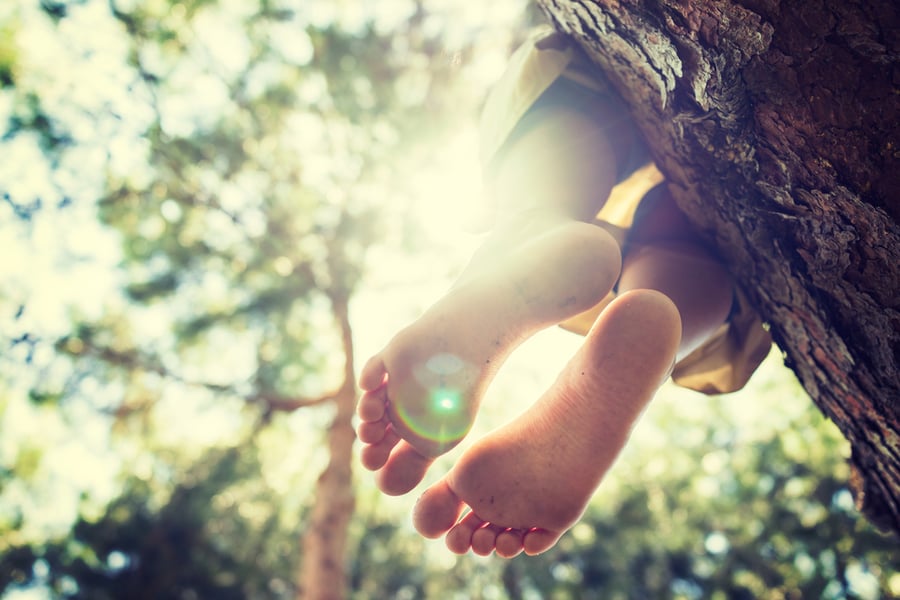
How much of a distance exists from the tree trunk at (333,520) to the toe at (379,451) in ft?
9.92

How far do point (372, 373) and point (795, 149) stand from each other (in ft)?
2.66

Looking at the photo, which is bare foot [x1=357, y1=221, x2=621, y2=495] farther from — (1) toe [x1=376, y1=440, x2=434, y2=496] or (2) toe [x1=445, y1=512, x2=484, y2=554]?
(2) toe [x1=445, y1=512, x2=484, y2=554]

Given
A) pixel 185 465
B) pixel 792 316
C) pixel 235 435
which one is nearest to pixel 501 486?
pixel 792 316

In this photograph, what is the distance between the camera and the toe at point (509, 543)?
1.01 metres

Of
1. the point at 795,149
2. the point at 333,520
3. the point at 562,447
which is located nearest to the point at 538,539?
the point at 562,447

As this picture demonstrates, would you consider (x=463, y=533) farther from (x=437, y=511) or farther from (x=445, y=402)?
(x=445, y=402)

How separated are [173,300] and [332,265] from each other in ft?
4.57

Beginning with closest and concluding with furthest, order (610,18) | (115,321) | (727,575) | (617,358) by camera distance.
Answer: (610,18) < (617,358) < (115,321) < (727,575)

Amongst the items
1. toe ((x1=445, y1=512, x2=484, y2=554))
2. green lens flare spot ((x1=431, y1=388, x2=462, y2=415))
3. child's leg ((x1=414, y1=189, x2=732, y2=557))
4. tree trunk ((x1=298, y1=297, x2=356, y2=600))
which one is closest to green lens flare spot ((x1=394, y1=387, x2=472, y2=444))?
green lens flare spot ((x1=431, y1=388, x2=462, y2=415))

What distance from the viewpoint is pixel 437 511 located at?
40.2 inches

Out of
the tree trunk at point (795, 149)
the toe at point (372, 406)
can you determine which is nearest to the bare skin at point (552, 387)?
the toe at point (372, 406)

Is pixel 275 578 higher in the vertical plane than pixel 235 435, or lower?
lower

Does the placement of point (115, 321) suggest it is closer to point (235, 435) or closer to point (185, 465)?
point (235, 435)

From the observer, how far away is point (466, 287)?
0.99 metres
